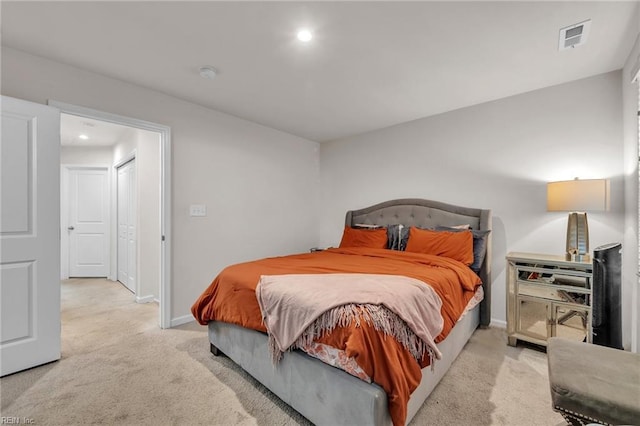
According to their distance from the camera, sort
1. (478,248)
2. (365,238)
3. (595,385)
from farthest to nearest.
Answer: (365,238) → (478,248) → (595,385)

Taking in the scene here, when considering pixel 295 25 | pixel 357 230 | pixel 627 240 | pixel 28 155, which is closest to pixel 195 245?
pixel 28 155

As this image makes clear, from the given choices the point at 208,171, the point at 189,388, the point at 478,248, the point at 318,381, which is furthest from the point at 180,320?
the point at 478,248

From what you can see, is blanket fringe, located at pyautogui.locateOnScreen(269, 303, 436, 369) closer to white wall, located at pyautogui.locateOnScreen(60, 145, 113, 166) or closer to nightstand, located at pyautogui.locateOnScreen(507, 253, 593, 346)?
nightstand, located at pyautogui.locateOnScreen(507, 253, 593, 346)

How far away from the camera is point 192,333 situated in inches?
113

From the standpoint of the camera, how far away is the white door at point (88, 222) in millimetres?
5402

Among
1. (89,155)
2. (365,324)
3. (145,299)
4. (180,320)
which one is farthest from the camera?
(89,155)

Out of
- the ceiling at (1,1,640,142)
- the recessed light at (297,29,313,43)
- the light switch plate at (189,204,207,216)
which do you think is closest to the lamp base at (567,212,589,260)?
the ceiling at (1,1,640,142)

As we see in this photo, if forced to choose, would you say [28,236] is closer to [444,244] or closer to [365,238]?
[365,238]

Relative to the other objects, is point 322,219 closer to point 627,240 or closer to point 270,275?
point 270,275

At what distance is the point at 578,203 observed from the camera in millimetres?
2293

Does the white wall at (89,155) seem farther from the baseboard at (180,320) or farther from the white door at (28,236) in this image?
the baseboard at (180,320)

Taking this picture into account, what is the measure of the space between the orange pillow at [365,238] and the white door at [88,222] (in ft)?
15.4

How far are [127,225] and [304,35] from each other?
4270 mm

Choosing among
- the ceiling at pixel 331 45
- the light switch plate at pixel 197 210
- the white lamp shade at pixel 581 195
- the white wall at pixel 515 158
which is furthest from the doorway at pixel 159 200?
the white lamp shade at pixel 581 195
